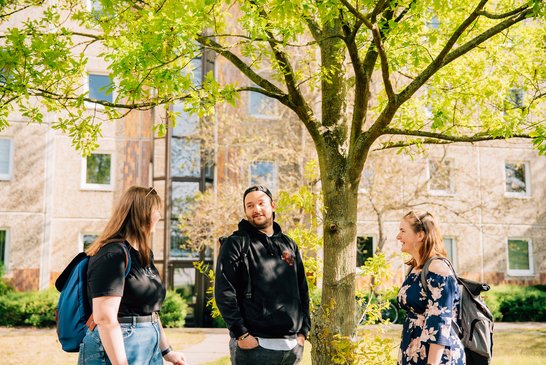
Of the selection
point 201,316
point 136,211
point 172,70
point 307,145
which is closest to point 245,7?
point 172,70

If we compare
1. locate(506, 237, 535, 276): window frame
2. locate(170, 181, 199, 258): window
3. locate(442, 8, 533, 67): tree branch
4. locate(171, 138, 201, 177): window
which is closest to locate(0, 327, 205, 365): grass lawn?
locate(170, 181, 199, 258): window

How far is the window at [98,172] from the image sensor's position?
67.6 feet

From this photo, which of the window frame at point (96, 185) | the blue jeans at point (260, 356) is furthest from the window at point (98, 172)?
the blue jeans at point (260, 356)

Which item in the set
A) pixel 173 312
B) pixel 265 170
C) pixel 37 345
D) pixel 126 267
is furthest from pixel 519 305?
pixel 126 267

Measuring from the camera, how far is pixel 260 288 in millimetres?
4195

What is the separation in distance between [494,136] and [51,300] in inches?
615

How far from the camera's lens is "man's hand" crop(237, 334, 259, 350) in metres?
4.05

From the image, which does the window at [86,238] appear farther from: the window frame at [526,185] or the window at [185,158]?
the window frame at [526,185]

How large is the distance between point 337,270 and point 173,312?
12289 millimetres

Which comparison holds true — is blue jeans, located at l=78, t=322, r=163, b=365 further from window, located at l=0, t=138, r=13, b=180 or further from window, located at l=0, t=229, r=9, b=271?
window, located at l=0, t=138, r=13, b=180

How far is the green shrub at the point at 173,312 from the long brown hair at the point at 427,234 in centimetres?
1410

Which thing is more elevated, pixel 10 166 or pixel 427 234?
pixel 10 166

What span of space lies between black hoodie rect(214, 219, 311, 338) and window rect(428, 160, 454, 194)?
14.4 metres

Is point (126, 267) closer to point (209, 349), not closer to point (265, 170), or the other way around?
point (209, 349)
